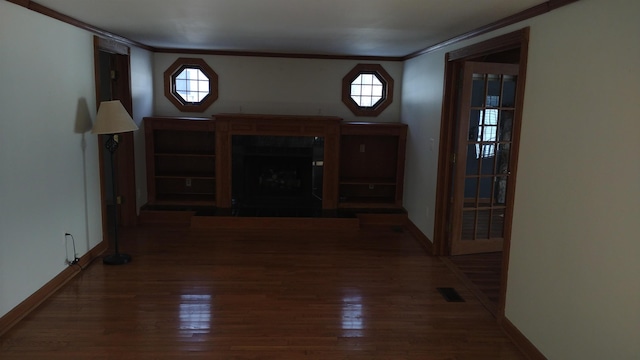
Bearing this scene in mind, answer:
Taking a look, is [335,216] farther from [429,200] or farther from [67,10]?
[67,10]

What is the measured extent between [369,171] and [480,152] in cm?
219

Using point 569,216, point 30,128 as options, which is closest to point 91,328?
point 30,128

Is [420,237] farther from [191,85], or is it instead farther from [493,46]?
[191,85]

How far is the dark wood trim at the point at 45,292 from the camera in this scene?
2.91 metres

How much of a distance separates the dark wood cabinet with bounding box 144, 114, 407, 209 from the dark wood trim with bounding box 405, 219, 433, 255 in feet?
1.71

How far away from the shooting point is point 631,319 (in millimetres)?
1916

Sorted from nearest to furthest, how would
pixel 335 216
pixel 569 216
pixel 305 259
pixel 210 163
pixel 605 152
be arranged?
pixel 605 152, pixel 569 216, pixel 305 259, pixel 335 216, pixel 210 163

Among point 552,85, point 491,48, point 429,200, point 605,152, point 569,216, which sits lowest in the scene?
point 429,200

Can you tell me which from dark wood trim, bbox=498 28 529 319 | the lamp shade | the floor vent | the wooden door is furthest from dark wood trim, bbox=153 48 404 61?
the floor vent

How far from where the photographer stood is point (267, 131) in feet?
→ 18.9

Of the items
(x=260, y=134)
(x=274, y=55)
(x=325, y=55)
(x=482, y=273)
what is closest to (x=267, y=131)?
(x=260, y=134)

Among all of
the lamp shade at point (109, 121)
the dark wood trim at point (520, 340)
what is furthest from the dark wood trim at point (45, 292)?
the dark wood trim at point (520, 340)

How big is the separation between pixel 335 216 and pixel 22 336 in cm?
358

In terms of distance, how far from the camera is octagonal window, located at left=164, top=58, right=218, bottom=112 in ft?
19.6
